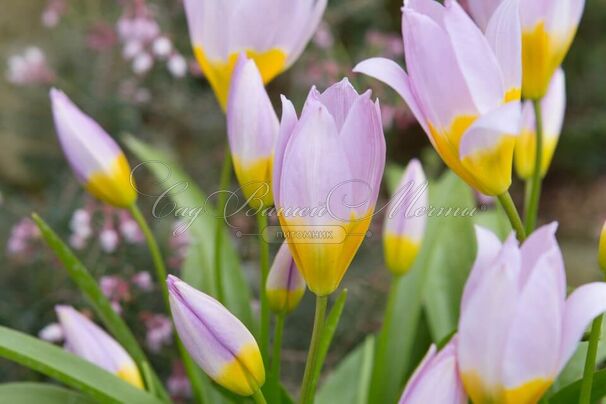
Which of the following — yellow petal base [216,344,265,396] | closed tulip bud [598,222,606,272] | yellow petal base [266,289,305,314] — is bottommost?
yellow petal base [266,289,305,314]

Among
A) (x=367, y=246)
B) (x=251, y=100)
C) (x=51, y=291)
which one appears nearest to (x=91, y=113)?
(x=51, y=291)

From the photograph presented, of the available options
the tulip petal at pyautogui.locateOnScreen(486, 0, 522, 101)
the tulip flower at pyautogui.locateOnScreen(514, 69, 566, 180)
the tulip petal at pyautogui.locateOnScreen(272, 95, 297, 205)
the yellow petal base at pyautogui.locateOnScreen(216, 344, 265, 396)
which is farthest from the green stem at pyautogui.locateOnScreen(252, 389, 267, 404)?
the tulip flower at pyautogui.locateOnScreen(514, 69, 566, 180)

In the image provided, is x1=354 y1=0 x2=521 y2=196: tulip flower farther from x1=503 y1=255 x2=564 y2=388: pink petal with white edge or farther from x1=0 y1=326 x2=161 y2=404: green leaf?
x1=0 y1=326 x2=161 y2=404: green leaf

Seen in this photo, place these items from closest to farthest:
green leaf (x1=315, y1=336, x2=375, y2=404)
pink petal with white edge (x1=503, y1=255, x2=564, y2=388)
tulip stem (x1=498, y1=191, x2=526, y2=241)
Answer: pink petal with white edge (x1=503, y1=255, x2=564, y2=388) < tulip stem (x1=498, y1=191, x2=526, y2=241) < green leaf (x1=315, y1=336, x2=375, y2=404)

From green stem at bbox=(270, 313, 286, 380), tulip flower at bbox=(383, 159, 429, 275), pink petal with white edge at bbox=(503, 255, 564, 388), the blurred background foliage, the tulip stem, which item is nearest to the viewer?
pink petal with white edge at bbox=(503, 255, 564, 388)

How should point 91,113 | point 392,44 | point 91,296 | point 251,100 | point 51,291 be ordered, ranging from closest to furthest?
point 251,100 → point 91,296 → point 51,291 → point 392,44 → point 91,113

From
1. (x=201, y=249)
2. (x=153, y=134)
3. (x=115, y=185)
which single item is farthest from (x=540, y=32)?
(x=153, y=134)

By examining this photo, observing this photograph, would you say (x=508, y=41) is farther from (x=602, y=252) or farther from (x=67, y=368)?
(x=67, y=368)

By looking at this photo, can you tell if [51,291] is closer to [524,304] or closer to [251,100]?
[251,100]
